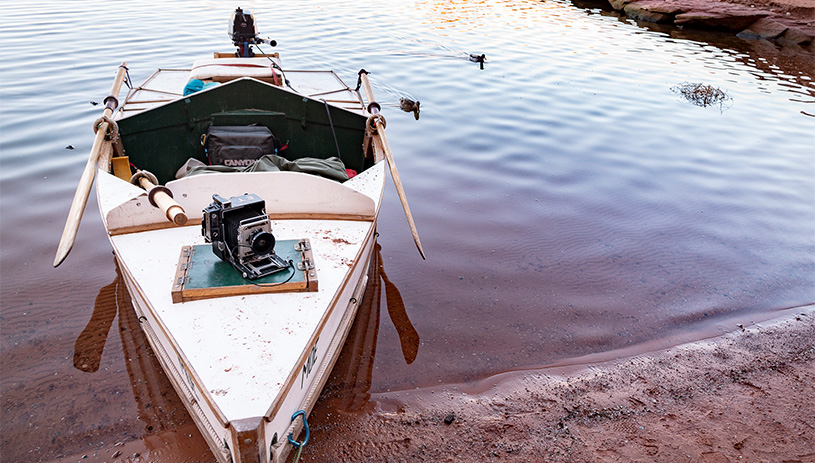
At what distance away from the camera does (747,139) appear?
31.4 feet

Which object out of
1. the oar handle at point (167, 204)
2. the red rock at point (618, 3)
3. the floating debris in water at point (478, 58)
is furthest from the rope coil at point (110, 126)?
the red rock at point (618, 3)

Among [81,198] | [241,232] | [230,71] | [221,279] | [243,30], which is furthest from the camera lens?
[243,30]

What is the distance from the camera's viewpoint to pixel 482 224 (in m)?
6.60

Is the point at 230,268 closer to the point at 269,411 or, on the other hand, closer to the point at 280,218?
the point at 280,218

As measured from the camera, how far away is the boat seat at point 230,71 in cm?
680

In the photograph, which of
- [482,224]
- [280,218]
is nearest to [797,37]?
[482,224]

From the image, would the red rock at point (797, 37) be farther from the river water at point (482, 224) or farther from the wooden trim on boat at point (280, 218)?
the wooden trim on boat at point (280, 218)

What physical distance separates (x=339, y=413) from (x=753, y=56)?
18244 millimetres

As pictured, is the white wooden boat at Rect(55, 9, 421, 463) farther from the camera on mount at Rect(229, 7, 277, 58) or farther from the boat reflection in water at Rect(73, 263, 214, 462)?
the camera on mount at Rect(229, 7, 277, 58)

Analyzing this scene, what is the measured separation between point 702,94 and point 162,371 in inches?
493

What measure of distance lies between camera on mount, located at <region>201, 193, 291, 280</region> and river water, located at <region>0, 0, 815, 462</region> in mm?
Result: 1161

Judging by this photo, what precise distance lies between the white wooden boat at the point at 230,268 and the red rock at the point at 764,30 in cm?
1959

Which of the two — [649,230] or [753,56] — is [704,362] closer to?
[649,230]

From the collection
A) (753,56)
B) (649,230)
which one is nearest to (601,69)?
(753,56)
